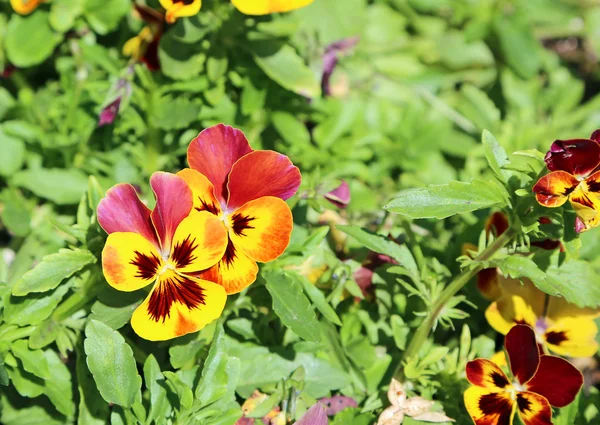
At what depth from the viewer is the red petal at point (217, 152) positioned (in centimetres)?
151

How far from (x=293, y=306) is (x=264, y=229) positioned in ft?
0.73

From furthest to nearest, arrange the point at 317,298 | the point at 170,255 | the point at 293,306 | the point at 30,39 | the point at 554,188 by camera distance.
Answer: the point at 30,39
the point at 317,298
the point at 293,306
the point at 170,255
the point at 554,188

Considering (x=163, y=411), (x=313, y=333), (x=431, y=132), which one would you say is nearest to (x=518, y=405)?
(x=313, y=333)

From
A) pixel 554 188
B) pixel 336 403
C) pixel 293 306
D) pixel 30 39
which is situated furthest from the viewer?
pixel 30 39

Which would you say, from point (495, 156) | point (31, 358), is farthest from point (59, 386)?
point (495, 156)

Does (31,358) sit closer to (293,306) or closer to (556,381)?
(293,306)

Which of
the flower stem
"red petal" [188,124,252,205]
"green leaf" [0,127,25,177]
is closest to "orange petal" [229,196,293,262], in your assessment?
"red petal" [188,124,252,205]

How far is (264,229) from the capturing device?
1.47 meters

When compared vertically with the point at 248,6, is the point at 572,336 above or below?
below

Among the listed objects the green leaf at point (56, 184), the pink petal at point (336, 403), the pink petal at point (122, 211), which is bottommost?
the pink petal at point (336, 403)

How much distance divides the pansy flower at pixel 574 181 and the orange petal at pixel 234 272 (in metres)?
0.59

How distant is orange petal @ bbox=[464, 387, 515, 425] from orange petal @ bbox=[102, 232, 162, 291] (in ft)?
2.53

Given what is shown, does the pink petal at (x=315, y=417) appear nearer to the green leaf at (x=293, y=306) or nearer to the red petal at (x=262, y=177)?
the green leaf at (x=293, y=306)

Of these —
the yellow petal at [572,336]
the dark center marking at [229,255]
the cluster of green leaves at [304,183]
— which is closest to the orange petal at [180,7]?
the cluster of green leaves at [304,183]
